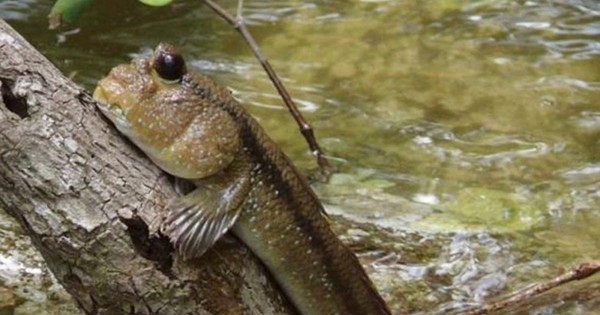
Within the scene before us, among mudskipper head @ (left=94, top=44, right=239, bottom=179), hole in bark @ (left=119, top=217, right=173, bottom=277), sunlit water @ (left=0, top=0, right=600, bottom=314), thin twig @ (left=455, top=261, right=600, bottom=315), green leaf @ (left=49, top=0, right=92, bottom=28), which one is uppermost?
mudskipper head @ (left=94, top=44, right=239, bottom=179)

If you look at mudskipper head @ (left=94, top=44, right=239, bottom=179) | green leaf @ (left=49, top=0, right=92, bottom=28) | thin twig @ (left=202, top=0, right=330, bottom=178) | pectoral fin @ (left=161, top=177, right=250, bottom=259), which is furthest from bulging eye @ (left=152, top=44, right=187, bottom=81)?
thin twig @ (left=202, top=0, right=330, bottom=178)

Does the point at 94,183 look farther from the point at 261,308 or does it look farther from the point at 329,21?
the point at 329,21

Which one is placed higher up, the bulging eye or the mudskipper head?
the bulging eye

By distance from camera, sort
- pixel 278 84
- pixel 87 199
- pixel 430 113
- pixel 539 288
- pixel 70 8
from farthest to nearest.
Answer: pixel 430 113, pixel 278 84, pixel 70 8, pixel 539 288, pixel 87 199

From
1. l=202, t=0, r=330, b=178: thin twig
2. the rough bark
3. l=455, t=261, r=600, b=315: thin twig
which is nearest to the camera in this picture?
the rough bark

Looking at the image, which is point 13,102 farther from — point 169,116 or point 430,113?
point 430,113

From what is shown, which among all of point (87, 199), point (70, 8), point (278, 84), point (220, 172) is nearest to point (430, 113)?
point (278, 84)

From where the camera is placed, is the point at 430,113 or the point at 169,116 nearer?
the point at 169,116

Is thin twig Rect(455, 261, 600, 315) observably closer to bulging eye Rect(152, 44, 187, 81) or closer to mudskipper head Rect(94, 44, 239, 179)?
mudskipper head Rect(94, 44, 239, 179)

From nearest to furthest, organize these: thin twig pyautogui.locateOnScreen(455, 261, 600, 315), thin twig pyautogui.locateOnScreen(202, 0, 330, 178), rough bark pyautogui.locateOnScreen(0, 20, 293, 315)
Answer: rough bark pyautogui.locateOnScreen(0, 20, 293, 315) → thin twig pyautogui.locateOnScreen(455, 261, 600, 315) → thin twig pyautogui.locateOnScreen(202, 0, 330, 178)
